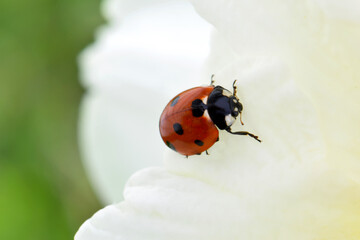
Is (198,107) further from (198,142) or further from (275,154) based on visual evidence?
(275,154)

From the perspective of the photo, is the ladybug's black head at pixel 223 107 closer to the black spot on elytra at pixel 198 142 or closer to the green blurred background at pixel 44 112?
the black spot on elytra at pixel 198 142

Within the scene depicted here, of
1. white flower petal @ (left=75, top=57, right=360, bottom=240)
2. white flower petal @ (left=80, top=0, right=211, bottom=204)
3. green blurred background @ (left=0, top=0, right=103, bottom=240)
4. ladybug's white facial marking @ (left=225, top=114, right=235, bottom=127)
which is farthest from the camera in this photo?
green blurred background @ (left=0, top=0, right=103, bottom=240)

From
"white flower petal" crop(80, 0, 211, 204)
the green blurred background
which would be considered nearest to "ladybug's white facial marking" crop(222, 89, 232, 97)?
"white flower petal" crop(80, 0, 211, 204)

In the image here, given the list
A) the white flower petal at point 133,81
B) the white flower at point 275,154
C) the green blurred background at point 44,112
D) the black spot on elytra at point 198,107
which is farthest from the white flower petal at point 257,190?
the green blurred background at point 44,112

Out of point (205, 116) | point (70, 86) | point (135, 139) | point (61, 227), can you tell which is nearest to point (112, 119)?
point (135, 139)

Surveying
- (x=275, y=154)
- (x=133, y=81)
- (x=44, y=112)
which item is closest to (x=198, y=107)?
(x=275, y=154)

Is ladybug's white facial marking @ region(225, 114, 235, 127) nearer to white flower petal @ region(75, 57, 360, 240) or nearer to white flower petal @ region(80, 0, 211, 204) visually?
white flower petal @ region(75, 57, 360, 240)
